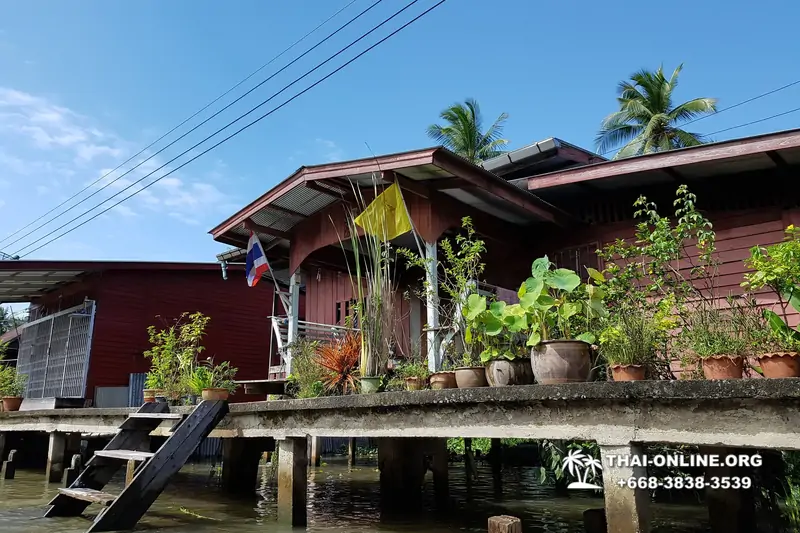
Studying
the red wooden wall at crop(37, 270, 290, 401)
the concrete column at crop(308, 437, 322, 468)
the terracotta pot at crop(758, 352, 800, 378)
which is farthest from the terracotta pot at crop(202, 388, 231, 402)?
the red wooden wall at crop(37, 270, 290, 401)

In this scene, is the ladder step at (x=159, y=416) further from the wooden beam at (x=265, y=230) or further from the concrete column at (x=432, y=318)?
the wooden beam at (x=265, y=230)

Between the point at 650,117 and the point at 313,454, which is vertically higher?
the point at 650,117

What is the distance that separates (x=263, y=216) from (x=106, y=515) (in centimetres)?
600

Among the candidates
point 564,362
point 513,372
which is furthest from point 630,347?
point 513,372

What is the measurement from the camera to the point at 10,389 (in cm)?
1304

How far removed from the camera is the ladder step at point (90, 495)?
18.9 ft

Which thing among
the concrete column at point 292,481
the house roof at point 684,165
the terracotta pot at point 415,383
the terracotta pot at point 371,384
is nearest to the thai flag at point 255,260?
the house roof at point 684,165

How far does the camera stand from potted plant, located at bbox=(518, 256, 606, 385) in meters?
4.34

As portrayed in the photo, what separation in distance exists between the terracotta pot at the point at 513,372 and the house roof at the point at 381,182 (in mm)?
3507

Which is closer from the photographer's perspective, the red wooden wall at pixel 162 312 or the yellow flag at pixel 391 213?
the yellow flag at pixel 391 213

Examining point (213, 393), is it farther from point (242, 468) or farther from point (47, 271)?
point (47, 271)

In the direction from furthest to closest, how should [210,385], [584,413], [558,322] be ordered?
[210,385] → [558,322] → [584,413]

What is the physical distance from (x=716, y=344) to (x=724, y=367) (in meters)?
0.25

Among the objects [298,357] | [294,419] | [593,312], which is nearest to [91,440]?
[298,357]
